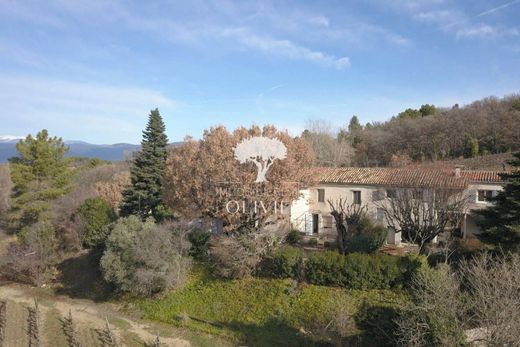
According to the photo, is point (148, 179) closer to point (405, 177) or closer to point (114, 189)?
point (114, 189)

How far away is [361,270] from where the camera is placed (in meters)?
17.2

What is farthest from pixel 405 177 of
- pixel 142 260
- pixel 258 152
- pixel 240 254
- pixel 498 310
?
pixel 142 260

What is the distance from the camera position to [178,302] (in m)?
19.4

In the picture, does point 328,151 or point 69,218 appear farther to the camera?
point 328,151

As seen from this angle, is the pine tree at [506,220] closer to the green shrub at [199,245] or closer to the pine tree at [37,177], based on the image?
the green shrub at [199,245]

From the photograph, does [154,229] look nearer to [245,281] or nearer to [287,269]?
[245,281]

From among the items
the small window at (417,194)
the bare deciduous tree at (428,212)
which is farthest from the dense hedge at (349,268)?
the small window at (417,194)

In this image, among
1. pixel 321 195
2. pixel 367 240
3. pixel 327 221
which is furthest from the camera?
pixel 321 195

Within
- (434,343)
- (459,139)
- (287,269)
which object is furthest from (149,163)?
(459,139)

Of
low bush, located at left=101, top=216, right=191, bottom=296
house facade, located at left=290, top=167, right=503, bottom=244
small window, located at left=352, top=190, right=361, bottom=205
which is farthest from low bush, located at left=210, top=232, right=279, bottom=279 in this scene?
small window, located at left=352, top=190, right=361, bottom=205

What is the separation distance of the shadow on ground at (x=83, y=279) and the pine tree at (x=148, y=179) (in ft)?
14.5

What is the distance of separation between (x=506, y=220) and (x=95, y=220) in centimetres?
2432

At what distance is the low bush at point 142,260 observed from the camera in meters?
19.0

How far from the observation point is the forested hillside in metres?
45.4
